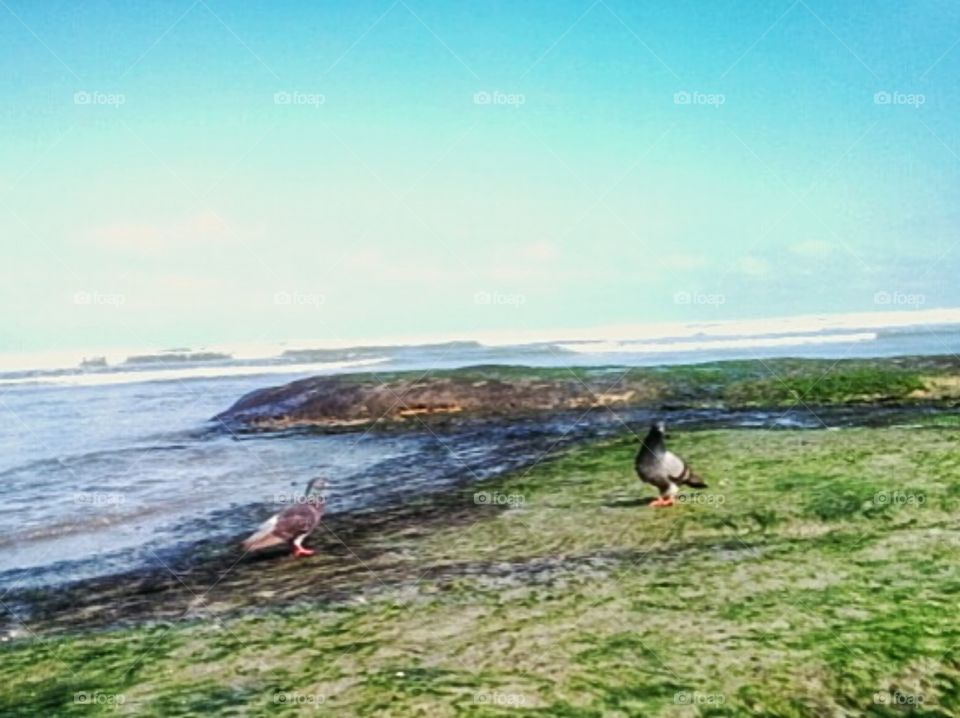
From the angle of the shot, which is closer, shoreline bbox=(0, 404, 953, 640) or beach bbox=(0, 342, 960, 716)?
beach bbox=(0, 342, 960, 716)

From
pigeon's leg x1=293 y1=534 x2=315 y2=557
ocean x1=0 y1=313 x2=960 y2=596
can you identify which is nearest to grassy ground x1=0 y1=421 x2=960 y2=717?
pigeon's leg x1=293 y1=534 x2=315 y2=557

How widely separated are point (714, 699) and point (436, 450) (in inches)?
423

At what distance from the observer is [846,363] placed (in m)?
23.6

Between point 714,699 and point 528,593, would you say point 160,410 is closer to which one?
point 528,593
